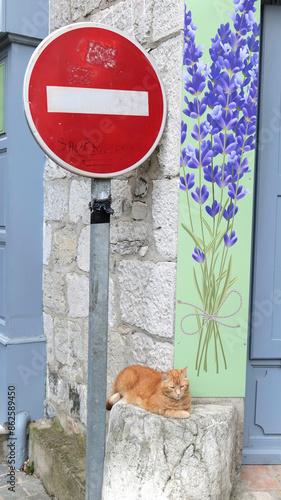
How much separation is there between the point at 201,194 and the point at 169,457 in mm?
1256

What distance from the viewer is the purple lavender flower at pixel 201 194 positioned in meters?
2.54

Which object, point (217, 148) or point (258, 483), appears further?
point (258, 483)

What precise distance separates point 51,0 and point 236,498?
332 cm

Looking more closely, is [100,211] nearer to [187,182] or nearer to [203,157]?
[187,182]

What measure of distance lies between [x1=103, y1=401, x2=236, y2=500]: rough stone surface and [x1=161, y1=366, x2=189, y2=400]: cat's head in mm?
130

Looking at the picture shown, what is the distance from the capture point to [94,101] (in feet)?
7.25

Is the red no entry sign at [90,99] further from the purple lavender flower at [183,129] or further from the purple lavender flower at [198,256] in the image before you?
the purple lavender flower at [198,256]

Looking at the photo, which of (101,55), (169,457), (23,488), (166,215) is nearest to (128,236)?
(166,215)

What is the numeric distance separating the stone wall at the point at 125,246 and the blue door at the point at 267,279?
1.62 feet

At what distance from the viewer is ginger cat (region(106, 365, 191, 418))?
2.35 m

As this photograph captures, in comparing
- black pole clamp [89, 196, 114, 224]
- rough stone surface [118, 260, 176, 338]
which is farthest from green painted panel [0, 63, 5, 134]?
black pole clamp [89, 196, 114, 224]

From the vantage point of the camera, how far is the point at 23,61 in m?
3.69

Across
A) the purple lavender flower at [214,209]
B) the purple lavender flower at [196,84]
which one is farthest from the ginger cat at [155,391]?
the purple lavender flower at [196,84]

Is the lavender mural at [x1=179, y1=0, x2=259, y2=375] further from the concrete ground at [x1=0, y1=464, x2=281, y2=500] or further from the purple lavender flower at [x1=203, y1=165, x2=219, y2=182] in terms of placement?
the concrete ground at [x1=0, y1=464, x2=281, y2=500]
